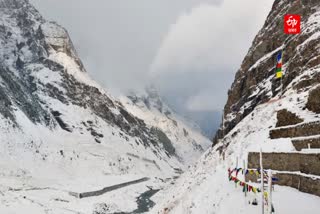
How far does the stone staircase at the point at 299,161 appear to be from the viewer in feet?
56.1

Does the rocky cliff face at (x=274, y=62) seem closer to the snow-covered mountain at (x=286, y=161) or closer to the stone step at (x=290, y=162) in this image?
the snow-covered mountain at (x=286, y=161)

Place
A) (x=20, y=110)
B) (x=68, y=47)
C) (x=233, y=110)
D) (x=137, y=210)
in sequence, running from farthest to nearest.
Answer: (x=68, y=47)
(x=20, y=110)
(x=233, y=110)
(x=137, y=210)

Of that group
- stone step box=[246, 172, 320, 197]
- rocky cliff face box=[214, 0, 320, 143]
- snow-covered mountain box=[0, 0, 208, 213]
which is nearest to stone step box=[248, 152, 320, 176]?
stone step box=[246, 172, 320, 197]

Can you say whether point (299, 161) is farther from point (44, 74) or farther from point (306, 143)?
point (44, 74)

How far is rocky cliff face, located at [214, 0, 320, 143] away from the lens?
154 feet

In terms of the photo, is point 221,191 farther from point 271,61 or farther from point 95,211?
point 271,61

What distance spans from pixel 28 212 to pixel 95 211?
42.4 feet

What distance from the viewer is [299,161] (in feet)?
61.5

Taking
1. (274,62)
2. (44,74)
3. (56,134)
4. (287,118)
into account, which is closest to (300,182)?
(287,118)

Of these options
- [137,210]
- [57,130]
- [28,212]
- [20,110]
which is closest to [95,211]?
[137,210]

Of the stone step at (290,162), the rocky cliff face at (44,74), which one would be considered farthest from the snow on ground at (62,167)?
the stone step at (290,162)

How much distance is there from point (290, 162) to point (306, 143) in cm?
131

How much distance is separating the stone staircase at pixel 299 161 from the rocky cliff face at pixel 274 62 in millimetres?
17266

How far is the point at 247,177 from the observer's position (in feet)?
73.7
